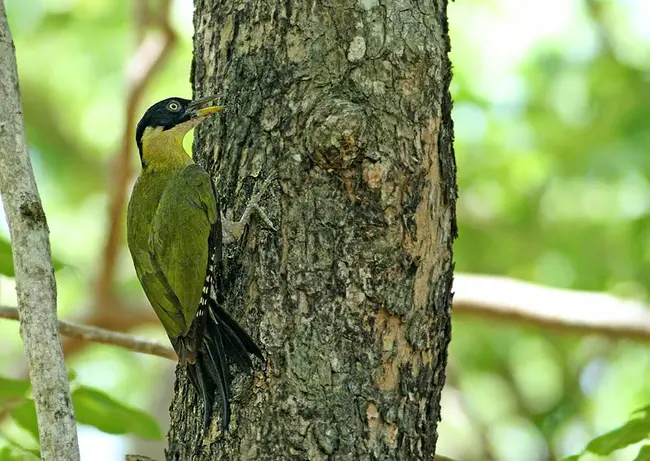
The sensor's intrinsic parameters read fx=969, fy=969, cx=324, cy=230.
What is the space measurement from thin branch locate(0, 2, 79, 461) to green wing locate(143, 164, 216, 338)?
2.84 ft

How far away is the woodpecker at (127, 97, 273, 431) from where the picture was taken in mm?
3068

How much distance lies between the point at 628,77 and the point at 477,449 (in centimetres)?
344

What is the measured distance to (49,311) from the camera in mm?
2553

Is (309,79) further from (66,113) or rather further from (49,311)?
(66,113)

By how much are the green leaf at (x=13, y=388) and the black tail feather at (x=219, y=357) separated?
2.06 feet

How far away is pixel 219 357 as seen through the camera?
312 cm

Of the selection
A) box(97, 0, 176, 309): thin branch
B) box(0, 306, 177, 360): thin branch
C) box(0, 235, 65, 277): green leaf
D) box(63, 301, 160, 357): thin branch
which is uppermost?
box(97, 0, 176, 309): thin branch

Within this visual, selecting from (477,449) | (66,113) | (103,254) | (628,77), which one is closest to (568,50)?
(628,77)

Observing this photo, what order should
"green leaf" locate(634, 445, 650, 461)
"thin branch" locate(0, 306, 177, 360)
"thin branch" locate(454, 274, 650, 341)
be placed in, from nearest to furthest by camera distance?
1. "green leaf" locate(634, 445, 650, 461)
2. "thin branch" locate(0, 306, 177, 360)
3. "thin branch" locate(454, 274, 650, 341)

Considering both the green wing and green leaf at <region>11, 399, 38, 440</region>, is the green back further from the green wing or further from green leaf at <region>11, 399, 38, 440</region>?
green leaf at <region>11, 399, 38, 440</region>

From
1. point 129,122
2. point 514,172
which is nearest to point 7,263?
point 129,122

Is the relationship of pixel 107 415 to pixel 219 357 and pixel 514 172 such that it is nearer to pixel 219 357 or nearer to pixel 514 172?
pixel 219 357

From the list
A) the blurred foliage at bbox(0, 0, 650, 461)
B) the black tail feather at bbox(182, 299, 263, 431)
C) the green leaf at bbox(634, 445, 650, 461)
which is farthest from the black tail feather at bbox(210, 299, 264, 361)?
the blurred foliage at bbox(0, 0, 650, 461)

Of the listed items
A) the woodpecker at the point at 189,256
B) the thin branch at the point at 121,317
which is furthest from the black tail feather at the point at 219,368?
the thin branch at the point at 121,317
